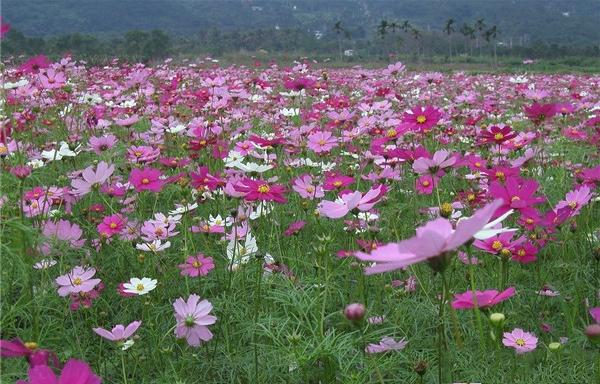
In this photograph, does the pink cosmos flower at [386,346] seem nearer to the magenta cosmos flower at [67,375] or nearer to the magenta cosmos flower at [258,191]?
the magenta cosmos flower at [258,191]

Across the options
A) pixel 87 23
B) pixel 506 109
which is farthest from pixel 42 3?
pixel 506 109

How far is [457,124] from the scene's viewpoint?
152 inches

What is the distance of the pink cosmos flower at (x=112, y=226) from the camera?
1.57 meters

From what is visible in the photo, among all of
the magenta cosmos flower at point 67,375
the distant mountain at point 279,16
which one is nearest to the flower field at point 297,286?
the magenta cosmos flower at point 67,375

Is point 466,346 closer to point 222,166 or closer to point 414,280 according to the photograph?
point 414,280

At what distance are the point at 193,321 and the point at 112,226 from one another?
572 millimetres

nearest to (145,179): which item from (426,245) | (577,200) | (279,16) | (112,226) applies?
(112,226)

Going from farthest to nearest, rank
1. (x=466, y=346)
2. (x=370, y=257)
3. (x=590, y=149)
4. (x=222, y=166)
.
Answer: (x=590, y=149)
(x=222, y=166)
(x=466, y=346)
(x=370, y=257)

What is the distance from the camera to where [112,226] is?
5.21 feet

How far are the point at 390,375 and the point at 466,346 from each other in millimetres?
183

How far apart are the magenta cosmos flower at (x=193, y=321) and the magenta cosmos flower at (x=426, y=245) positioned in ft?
2.01

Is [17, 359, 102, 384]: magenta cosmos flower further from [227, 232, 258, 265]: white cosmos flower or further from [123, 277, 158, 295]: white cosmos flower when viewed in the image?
[227, 232, 258, 265]: white cosmos flower

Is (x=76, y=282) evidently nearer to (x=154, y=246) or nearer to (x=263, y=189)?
(x=154, y=246)

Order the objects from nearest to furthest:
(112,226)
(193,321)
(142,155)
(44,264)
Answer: (193,321) < (44,264) < (112,226) < (142,155)
